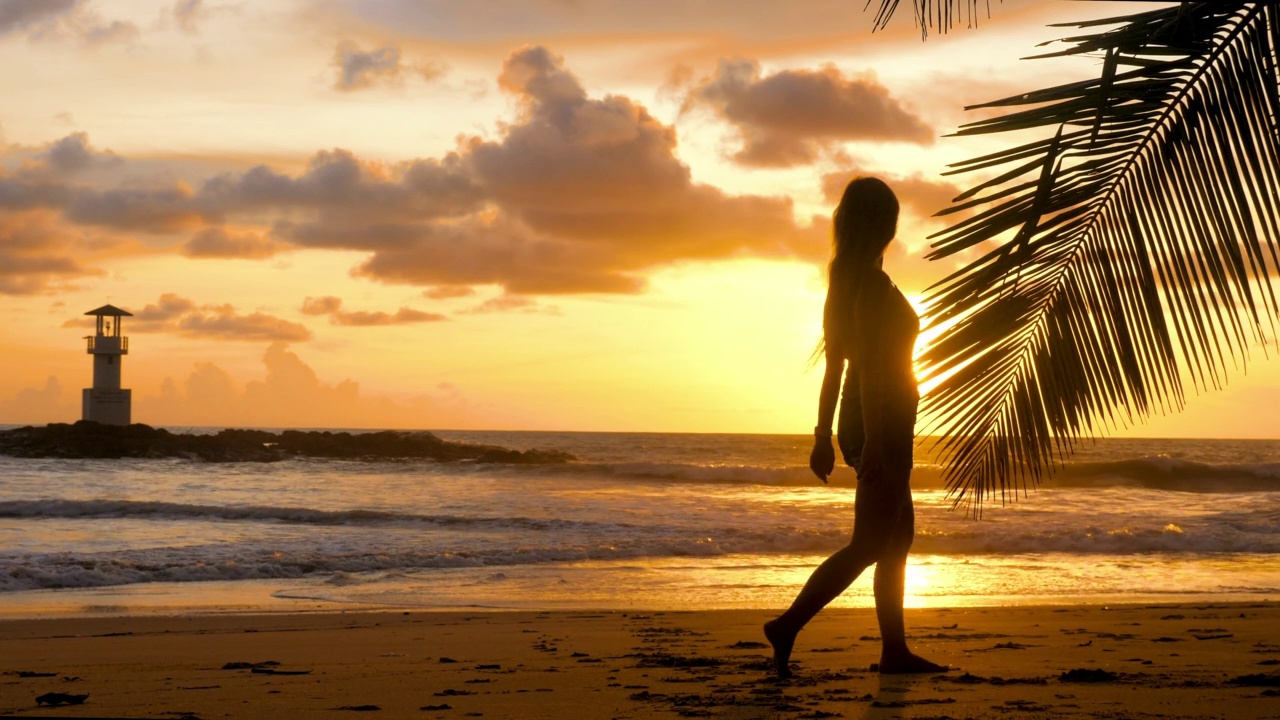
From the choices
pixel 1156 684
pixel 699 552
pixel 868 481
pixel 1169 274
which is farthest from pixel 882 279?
pixel 699 552

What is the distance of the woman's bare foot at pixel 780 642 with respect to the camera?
12.8 ft

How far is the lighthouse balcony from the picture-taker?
5178cm

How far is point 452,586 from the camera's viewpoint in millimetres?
9969

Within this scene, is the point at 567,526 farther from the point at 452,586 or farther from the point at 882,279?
the point at 882,279

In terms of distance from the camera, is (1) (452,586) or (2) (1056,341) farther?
(1) (452,586)

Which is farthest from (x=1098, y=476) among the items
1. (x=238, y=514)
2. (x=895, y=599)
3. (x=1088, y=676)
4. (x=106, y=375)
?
(x=106, y=375)

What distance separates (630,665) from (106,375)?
53.2m

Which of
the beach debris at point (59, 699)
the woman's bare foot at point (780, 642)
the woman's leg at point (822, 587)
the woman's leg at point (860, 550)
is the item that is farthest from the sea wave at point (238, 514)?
the woman's leg at point (860, 550)

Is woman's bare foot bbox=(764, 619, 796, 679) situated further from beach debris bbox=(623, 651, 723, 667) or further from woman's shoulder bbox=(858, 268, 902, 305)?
woman's shoulder bbox=(858, 268, 902, 305)

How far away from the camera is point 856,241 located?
12.2 feet

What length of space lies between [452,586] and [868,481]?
23.0ft

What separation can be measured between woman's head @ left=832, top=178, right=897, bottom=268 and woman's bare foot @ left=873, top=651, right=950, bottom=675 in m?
1.46

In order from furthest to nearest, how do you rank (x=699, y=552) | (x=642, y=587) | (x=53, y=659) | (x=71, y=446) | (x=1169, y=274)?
(x=71, y=446) → (x=699, y=552) → (x=642, y=587) → (x=53, y=659) → (x=1169, y=274)

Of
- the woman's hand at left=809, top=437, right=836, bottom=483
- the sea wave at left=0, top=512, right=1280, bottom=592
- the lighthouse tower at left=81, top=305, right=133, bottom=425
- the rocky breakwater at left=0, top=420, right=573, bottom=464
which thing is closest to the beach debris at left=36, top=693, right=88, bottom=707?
the woman's hand at left=809, top=437, right=836, bottom=483
